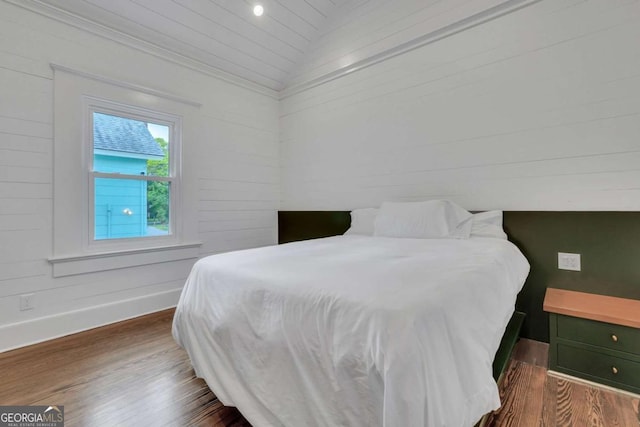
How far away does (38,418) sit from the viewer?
1377 millimetres

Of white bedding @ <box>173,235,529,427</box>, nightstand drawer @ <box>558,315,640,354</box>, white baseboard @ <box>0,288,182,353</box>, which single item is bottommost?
white baseboard @ <box>0,288,182,353</box>

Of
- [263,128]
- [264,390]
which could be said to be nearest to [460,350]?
[264,390]

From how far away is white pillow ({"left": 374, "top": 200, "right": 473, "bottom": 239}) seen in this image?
7.41ft

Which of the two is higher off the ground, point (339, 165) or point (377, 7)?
point (377, 7)

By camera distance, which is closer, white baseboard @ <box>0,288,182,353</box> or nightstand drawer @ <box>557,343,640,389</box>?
nightstand drawer @ <box>557,343,640,389</box>

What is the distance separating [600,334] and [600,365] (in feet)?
0.56

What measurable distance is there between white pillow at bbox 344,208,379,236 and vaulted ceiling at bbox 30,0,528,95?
1.62 metres

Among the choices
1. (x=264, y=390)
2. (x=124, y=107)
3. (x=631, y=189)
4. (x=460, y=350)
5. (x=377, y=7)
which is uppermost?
(x=377, y=7)

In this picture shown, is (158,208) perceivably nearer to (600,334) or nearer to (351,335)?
(351,335)

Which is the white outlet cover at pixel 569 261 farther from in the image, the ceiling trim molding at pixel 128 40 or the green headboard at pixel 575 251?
the ceiling trim molding at pixel 128 40

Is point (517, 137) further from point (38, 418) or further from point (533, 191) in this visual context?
point (38, 418)

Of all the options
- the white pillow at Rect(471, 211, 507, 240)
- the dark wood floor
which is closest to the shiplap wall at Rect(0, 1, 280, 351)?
the dark wood floor

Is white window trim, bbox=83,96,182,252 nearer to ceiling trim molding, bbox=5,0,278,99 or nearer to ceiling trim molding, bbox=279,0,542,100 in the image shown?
ceiling trim molding, bbox=5,0,278,99

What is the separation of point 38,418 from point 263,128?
337 centimetres
